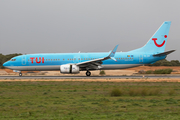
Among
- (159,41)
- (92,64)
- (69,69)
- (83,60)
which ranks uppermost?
(159,41)

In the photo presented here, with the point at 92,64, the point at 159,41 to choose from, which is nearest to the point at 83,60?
the point at 92,64

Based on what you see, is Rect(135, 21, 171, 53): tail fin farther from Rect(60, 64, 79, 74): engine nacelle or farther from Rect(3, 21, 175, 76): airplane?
Rect(60, 64, 79, 74): engine nacelle

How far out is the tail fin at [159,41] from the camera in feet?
106

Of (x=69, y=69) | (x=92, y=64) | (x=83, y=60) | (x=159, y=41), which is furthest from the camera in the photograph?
(x=159, y=41)

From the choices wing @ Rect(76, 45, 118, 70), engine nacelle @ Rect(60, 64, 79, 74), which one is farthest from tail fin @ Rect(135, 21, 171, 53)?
engine nacelle @ Rect(60, 64, 79, 74)

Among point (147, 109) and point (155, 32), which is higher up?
point (155, 32)

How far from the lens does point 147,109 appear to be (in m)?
9.62

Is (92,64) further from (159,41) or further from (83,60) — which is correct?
(159,41)

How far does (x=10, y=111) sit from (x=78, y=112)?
9.13 ft

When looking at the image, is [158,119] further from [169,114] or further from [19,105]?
[19,105]

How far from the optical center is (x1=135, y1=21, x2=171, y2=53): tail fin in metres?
32.2

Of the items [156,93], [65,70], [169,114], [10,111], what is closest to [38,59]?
[65,70]

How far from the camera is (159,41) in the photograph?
3234 cm

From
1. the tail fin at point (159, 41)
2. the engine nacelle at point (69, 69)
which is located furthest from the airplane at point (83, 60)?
the engine nacelle at point (69, 69)
